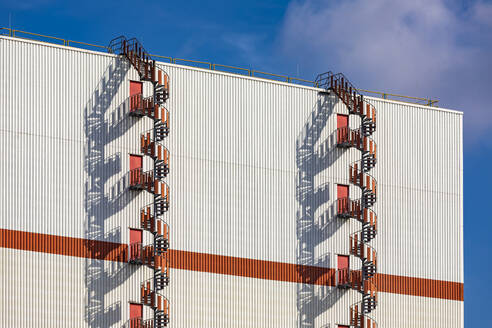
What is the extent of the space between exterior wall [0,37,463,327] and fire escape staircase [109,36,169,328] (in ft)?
2.93

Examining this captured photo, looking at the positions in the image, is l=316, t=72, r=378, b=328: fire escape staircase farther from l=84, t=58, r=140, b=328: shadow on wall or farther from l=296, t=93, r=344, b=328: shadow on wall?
l=84, t=58, r=140, b=328: shadow on wall

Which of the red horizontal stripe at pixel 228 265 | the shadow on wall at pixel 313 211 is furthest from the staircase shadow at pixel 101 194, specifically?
the shadow on wall at pixel 313 211

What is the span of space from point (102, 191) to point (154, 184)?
4.50 meters

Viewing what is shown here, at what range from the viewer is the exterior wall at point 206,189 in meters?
111

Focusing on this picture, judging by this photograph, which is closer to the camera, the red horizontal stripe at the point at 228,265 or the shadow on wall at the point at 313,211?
the red horizontal stripe at the point at 228,265

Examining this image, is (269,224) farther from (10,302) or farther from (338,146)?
(10,302)

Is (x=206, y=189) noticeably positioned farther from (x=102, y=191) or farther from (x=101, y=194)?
(x=101, y=194)

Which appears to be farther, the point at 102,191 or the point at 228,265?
the point at 228,265

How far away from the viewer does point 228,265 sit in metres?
118

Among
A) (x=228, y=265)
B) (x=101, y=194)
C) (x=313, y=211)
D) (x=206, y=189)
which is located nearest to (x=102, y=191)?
(x=101, y=194)

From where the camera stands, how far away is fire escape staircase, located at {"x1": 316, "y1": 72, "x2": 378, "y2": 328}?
121750 millimetres

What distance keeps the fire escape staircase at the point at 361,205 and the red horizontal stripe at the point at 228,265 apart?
2137mm

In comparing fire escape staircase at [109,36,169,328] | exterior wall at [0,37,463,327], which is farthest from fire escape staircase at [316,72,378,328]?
fire escape staircase at [109,36,169,328]

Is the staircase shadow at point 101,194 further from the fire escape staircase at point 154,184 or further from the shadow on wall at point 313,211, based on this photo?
the shadow on wall at point 313,211
